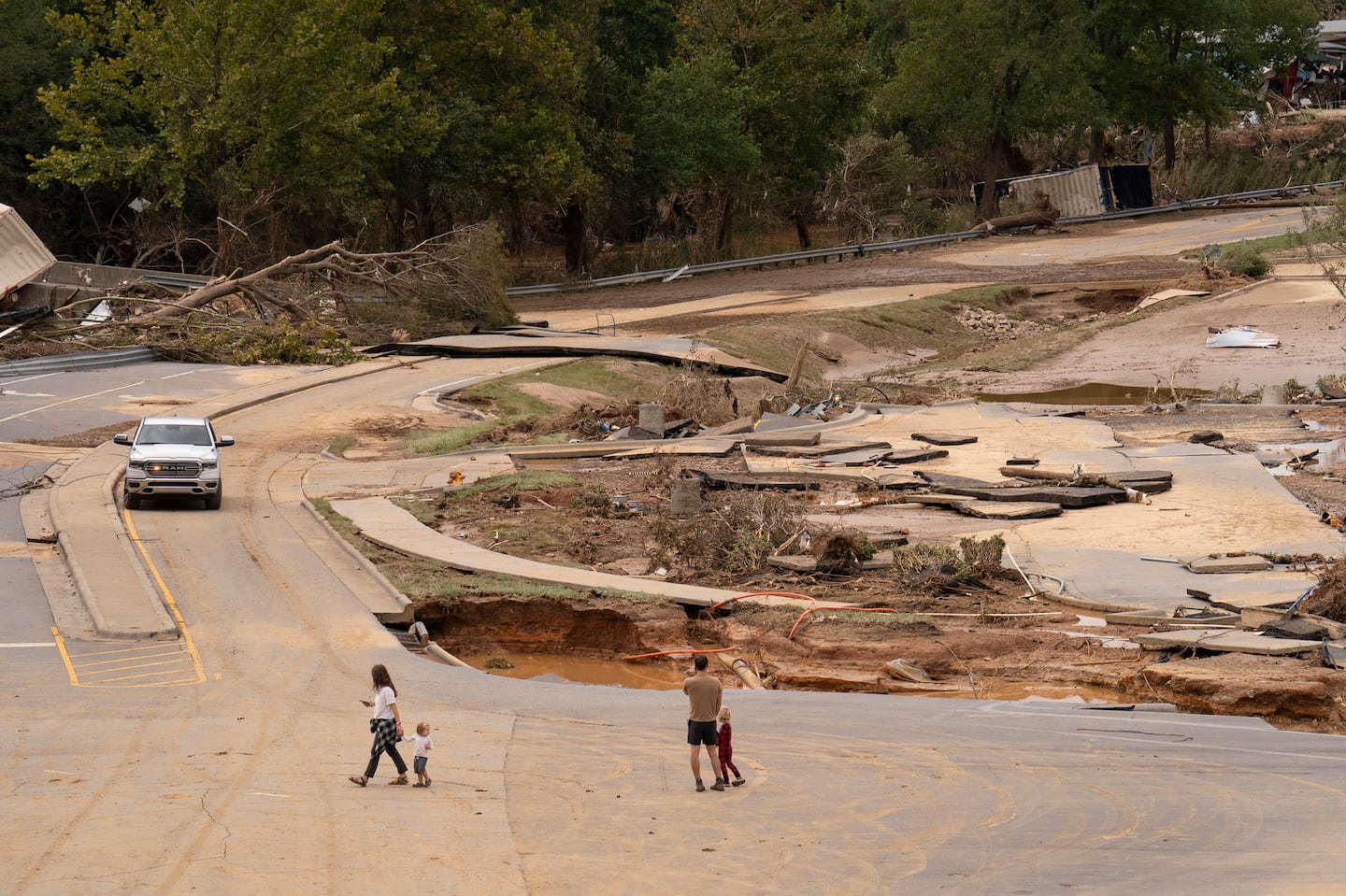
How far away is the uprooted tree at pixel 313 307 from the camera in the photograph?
45.8m

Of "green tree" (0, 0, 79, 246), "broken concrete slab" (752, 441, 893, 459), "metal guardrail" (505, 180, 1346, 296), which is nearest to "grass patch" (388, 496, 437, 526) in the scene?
"broken concrete slab" (752, 441, 893, 459)

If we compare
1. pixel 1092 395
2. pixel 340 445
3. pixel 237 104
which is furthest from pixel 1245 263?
pixel 237 104

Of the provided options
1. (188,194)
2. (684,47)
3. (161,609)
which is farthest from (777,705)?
(684,47)

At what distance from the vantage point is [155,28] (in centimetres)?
5434

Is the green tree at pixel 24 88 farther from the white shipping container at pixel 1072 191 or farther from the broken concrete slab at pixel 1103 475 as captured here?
the white shipping container at pixel 1072 191

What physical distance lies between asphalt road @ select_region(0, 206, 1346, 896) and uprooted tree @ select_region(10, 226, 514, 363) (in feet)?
91.0

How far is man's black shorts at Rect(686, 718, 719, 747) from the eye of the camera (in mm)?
12945

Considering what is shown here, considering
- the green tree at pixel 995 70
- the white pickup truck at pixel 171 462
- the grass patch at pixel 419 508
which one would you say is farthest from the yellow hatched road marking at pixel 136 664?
the green tree at pixel 995 70

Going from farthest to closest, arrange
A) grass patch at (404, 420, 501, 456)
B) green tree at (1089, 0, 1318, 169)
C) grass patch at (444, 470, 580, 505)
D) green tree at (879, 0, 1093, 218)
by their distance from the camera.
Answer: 1. green tree at (1089, 0, 1318, 169)
2. green tree at (879, 0, 1093, 218)
3. grass patch at (404, 420, 501, 456)
4. grass patch at (444, 470, 580, 505)

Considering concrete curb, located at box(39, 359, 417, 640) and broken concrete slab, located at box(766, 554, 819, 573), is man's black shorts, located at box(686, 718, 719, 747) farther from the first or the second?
broken concrete slab, located at box(766, 554, 819, 573)

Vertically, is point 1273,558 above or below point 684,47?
below

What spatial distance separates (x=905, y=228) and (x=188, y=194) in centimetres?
3464

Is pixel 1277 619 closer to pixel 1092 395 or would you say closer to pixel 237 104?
pixel 1092 395

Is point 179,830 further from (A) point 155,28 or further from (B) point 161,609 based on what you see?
(A) point 155,28
